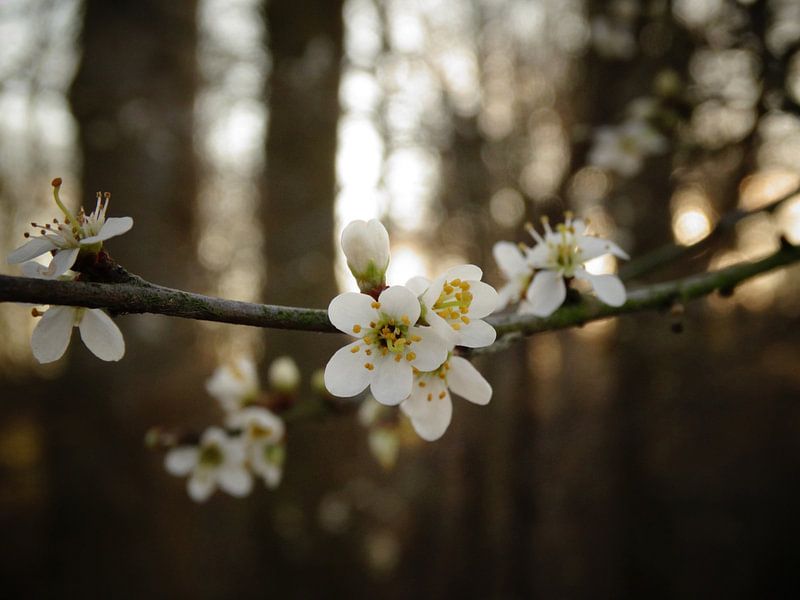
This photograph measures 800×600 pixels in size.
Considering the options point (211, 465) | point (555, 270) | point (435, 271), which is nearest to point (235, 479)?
point (211, 465)

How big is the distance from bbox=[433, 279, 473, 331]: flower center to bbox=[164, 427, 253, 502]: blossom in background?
932 mm

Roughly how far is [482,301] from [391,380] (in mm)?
217

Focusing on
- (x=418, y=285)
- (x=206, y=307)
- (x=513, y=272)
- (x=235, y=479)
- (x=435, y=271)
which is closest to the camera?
(x=206, y=307)

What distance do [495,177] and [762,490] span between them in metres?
5.09

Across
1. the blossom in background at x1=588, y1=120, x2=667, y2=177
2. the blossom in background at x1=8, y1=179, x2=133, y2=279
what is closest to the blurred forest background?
the blossom in background at x1=588, y1=120, x2=667, y2=177

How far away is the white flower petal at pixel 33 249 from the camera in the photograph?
2.67ft

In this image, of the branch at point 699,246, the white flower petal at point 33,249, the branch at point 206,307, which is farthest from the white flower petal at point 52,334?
the branch at point 699,246

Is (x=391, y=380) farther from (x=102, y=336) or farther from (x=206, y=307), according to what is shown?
(x=102, y=336)

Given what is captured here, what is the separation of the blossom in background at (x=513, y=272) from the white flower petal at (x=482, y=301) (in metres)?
0.30

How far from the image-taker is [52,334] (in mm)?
869

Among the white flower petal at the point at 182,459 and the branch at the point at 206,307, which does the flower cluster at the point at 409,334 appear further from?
the white flower petal at the point at 182,459

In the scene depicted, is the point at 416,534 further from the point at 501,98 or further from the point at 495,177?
the point at 501,98

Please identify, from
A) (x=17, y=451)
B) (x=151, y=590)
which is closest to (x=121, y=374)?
(x=151, y=590)

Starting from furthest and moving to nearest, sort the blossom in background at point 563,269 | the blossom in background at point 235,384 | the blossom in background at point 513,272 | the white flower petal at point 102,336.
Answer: the blossom in background at point 235,384 → the blossom in background at point 513,272 → the blossom in background at point 563,269 → the white flower petal at point 102,336
